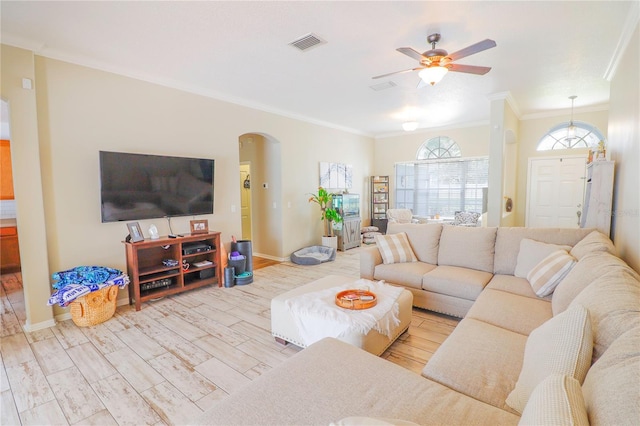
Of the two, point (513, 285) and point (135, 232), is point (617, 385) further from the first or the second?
point (135, 232)

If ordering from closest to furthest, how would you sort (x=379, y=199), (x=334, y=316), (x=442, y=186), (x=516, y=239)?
(x=334, y=316) < (x=516, y=239) < (x=442, y=186) < (x=379, y=199)

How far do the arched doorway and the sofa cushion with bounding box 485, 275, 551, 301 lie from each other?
3.77 metres

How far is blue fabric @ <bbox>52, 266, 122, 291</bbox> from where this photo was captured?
299 cm

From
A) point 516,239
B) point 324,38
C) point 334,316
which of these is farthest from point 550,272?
point 324,38

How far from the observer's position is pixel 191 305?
11.8 ft

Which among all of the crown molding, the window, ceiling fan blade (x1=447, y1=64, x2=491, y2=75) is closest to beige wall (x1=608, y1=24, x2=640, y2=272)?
the crown molding

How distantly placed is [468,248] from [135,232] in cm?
385

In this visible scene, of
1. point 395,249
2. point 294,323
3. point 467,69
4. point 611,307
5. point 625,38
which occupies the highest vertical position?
point 625,38

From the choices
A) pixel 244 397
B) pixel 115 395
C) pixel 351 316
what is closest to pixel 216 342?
pixel 115 395

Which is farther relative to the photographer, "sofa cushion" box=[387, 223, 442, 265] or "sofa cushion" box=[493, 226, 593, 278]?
"sofa cushion" box=[387, 223, 442, 265]

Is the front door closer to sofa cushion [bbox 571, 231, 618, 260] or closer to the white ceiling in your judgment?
the white ceiling

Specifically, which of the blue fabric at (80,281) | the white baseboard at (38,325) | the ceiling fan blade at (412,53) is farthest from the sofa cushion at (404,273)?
the white baseboard at (38,325)

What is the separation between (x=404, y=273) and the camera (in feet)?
11.0

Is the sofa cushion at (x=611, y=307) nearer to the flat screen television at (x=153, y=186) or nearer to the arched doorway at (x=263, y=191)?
the flat screen television at (x=153, y=186)
